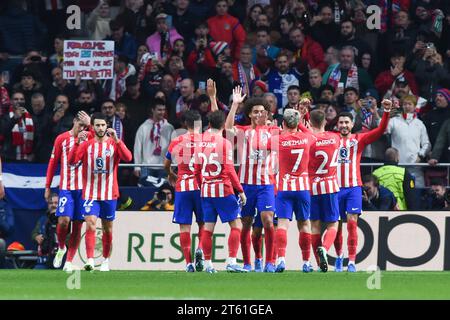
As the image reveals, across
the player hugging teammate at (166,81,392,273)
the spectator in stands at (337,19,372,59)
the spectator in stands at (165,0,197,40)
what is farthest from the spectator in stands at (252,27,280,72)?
the player hugging teammate at (166,81,392,273)

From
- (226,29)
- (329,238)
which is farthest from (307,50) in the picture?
(329,238)

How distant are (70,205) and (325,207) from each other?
3.64m

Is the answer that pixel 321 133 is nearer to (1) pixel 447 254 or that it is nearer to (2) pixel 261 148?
(2) pixel 261 148

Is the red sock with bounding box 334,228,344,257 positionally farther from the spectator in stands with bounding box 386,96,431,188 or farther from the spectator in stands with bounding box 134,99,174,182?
the spectator in stands with bounding box 134,99,174,182

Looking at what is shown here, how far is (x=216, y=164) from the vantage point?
62.6 feet

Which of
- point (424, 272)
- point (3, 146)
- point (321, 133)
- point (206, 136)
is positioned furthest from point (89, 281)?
point (3, 146)

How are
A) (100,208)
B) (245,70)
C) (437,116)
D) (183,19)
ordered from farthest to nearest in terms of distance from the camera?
1. (183,19)
2. (245,70)
3. (437,116)
4. (100,208)

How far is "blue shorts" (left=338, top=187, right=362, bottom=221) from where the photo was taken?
66.3 ft

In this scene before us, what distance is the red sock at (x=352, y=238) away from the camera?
20.3 metres

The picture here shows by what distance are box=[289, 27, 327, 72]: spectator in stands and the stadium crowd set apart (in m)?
0.02

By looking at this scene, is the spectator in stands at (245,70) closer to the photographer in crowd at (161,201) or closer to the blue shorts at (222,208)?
the photographer in crowd at (161,201)

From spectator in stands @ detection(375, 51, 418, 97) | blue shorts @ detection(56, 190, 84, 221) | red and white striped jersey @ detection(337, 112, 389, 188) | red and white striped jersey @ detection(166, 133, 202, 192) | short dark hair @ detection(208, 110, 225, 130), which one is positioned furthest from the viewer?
spectator in stands @ detection(375, 51, 418, 97)

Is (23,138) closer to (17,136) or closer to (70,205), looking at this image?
(17,136)

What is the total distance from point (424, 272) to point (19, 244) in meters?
6.80
